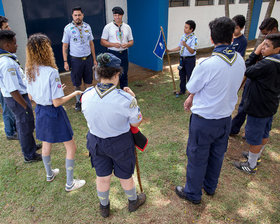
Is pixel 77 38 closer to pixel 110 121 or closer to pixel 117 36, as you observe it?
pixel 117 36

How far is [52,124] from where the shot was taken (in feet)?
8.84

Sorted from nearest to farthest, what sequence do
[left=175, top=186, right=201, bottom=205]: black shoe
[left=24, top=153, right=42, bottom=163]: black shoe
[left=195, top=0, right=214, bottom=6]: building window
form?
[left=175, top=186, right=201, bottom=205]: black shoe, [left=24, top=153, right=42, bottom=163]: black shoe, [left=195, top=0, right=214, bottom=6]: building window

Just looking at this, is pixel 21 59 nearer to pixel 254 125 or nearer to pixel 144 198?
pixel 144 198

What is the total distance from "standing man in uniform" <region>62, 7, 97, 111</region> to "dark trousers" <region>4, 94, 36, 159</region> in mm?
Answer: 1769

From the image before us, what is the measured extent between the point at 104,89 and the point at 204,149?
1267 millimetres

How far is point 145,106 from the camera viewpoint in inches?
216

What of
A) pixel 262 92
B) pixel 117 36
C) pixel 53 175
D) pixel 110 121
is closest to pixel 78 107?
pixel 117 36

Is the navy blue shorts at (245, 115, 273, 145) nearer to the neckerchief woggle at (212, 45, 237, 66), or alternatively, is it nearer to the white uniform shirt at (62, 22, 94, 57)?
the neckerchief woggle at (212, 45, 237, 66)

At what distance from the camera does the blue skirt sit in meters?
2.66

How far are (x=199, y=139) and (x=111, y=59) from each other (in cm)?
123

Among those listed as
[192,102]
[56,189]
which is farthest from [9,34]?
[192,102]

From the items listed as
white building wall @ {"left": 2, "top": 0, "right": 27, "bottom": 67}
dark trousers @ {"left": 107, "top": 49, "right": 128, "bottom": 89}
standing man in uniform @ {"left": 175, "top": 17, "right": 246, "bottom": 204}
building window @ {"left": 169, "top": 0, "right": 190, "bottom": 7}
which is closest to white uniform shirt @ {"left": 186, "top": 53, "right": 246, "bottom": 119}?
standing man in uniform @ {"left": 175, "top": 17, "right": 246, "bottom": 204}

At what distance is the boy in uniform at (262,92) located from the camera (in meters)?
2.68

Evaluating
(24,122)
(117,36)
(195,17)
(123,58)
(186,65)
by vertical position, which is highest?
(195,17)
